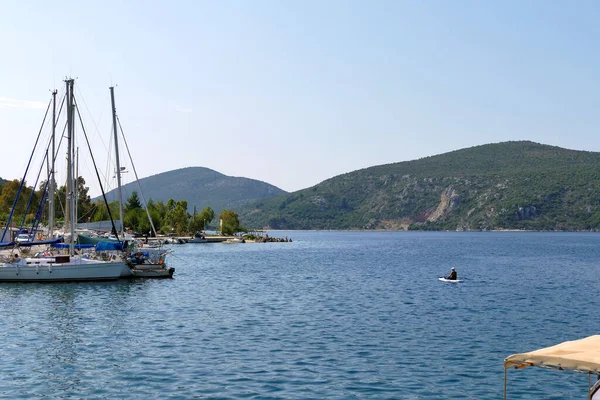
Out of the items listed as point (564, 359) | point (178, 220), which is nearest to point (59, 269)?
point (564, 359)

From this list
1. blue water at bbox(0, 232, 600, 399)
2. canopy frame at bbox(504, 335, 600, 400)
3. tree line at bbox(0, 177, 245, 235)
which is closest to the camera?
canopy frame at bbox(504, 335, 600, 400)

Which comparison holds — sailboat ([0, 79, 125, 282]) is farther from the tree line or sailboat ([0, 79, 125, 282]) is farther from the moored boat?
the tree line

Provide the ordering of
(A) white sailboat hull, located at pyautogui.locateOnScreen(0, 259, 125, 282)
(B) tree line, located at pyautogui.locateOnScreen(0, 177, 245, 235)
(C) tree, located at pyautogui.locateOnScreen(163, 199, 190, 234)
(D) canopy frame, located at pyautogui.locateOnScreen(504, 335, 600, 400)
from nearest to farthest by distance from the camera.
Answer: (D) canopy frame, located at pyautogui.locateOnScreen(504, 335, 600, 400) → (A) white sailboat hull, located at pyautogui.locateOnScreen(0, 259, 125, 282) → (B) tree line, located at pyautogui.locateOnScreen(0, 177, 245, 235) → (C) tree, located at pyautogui.locateOnScreen(163, 199, 190, 234)

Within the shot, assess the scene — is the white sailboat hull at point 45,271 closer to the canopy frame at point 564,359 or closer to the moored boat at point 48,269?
the moored boat at point 48,269

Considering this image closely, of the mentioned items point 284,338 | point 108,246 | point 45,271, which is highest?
point 108,246

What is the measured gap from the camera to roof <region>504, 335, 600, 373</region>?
14909 millimetres

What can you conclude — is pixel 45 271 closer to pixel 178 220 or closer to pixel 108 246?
pixel 108 246

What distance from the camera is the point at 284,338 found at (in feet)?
108

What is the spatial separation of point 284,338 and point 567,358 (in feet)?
63.3

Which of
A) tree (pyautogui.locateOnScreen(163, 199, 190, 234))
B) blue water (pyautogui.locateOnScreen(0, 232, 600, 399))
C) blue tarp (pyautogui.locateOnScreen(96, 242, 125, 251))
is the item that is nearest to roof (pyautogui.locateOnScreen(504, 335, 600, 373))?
blue water (pyautogui.locateOnScreen(0, 232, 600, 399))

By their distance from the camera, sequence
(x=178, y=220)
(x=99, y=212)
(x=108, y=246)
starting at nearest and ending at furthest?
(x=108, y=246) < (x=99, y=212) < (x=178, y=220)

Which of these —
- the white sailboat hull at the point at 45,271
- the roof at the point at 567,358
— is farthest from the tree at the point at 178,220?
the roof at the point at 567,358

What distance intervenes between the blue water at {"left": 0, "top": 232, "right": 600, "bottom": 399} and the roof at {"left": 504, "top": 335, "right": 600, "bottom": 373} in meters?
6.78

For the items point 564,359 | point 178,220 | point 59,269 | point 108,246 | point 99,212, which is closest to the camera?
point 564,359
